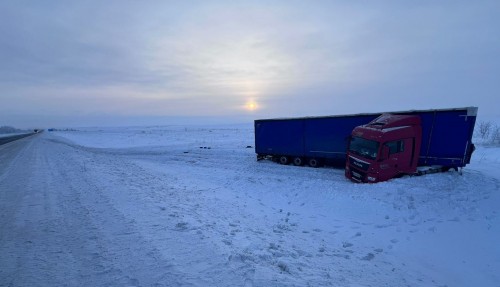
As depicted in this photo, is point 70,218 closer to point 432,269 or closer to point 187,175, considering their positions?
point 187,175

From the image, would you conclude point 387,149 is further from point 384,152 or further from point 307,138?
point 307,138

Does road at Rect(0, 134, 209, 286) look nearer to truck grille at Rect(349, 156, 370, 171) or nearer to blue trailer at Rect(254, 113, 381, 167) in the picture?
truck grille at Rect(349, 156, 370, 171)

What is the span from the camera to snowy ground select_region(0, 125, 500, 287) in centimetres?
525

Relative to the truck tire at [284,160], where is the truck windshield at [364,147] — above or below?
above

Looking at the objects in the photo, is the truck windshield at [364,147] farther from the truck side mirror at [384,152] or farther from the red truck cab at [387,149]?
the truck side mirror at [384,152]

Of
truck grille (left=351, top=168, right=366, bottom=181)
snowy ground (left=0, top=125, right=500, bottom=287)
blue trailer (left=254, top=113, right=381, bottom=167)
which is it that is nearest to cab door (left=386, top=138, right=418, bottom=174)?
snowy ground (left=0, top=125, right=500, bottom=287)

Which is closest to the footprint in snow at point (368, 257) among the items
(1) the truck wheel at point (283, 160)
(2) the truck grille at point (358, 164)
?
(2) the truck grille at point (358, 164)

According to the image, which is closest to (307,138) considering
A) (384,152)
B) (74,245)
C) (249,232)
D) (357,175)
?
(357,175)

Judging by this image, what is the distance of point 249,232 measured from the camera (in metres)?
7.45

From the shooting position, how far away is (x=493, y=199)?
972 centimetres

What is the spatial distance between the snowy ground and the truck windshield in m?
2.00

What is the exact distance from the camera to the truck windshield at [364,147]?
43.4 ft

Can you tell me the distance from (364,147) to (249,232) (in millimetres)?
8864

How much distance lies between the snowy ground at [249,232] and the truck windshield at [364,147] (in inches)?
78.7
